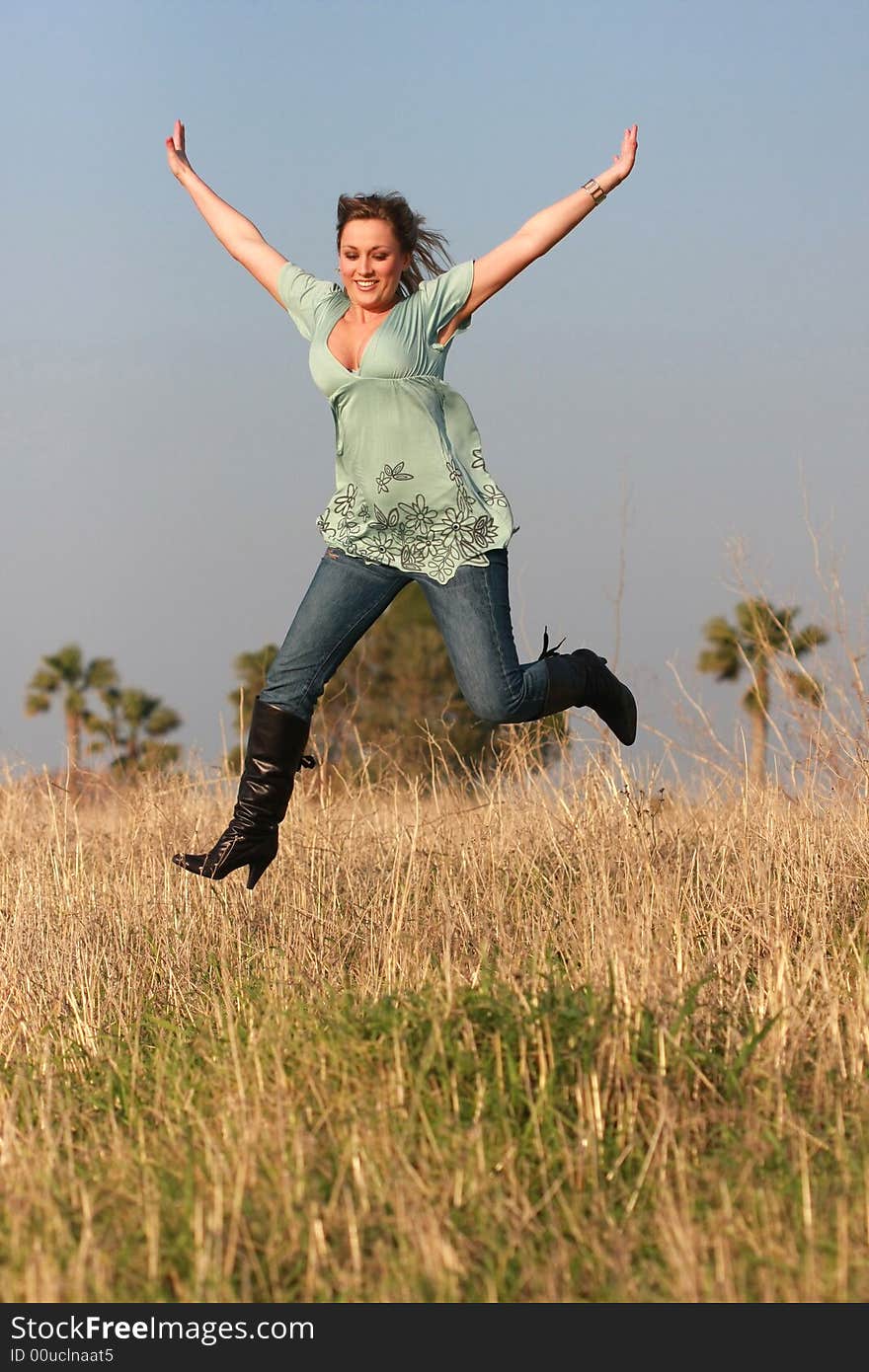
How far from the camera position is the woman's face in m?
5.77

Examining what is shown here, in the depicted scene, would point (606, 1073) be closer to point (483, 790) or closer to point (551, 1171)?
point (551, 1171)

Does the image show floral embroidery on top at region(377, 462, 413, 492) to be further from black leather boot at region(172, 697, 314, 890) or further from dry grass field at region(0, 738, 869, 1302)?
dry grass field at region(0, 738, 869, 1302)

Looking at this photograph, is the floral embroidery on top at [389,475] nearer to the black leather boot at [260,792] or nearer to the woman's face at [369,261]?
the woman's face at [369,261]

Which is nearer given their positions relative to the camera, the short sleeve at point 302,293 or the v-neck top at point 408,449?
the v-neck top at point 408,449

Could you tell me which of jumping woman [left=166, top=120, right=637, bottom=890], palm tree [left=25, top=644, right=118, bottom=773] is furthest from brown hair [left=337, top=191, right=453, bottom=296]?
palm tree [left=25, top=644, right=118, bottom=773]

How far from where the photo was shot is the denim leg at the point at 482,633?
19.0ft

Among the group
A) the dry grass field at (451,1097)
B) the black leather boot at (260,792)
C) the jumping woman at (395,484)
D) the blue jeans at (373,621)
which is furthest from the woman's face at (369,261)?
the dry grass field at (451,1097)

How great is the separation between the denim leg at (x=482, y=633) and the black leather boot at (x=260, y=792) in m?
0.68

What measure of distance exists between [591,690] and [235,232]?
2419mm

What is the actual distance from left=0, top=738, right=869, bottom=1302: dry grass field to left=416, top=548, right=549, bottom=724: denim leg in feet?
2.80

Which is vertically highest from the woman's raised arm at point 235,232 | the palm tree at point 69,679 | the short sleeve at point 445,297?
the palm tree at point 69,679

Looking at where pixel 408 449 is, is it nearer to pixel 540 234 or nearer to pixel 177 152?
pixel 540 234

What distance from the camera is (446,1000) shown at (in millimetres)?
4293

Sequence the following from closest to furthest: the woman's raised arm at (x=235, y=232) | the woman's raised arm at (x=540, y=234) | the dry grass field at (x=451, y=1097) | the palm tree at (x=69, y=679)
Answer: the dry grass field at (x=451, y=1097) < the woman's raised arm at (x=540, y=234) < the woman's raised arm at (x=235, y=232) < the palm tree at (x=69, y=679)
